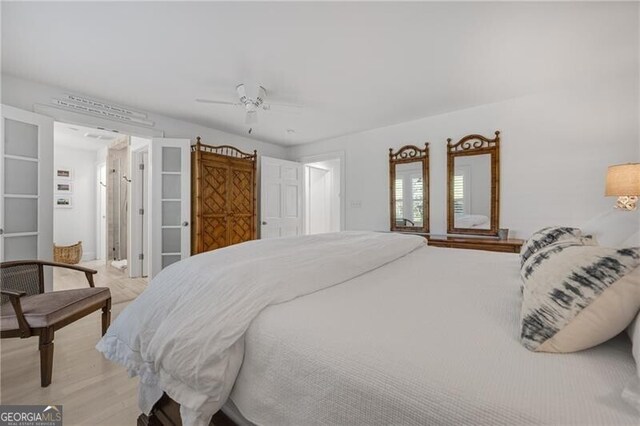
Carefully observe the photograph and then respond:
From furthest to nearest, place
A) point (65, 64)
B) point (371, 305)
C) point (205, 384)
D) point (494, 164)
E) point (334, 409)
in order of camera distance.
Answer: point (494, 164), point (65, 64), point (371, 305), point (205, 384), point (334, 409)

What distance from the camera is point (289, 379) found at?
30.8 inches

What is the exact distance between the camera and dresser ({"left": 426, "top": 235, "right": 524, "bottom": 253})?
2990 millimetres

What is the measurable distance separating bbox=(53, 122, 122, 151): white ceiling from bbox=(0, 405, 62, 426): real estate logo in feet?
12.6

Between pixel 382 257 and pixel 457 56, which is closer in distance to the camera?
pixel 382 257

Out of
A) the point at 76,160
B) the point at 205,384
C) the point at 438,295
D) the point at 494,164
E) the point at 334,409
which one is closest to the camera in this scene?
the point at 334,409

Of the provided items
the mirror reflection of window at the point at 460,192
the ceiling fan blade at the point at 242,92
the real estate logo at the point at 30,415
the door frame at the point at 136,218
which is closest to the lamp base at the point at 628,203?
the mirror reflection of window at the point at 460,192

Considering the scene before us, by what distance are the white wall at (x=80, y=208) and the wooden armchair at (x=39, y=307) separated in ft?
14.0

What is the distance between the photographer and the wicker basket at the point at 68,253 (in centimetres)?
504

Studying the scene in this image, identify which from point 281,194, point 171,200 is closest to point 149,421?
point 171,200

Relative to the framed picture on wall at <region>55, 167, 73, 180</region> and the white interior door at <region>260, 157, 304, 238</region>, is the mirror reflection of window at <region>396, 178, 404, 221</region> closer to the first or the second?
the white interior door at <region>260, 157, 304, 238</region>

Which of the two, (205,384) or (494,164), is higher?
(494,164)

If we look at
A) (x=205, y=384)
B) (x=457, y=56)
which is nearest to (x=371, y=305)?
(x=205, y=384)

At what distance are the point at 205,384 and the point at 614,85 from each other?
4038 mm

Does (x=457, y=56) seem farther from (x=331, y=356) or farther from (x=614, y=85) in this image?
(x=331, y=356)
